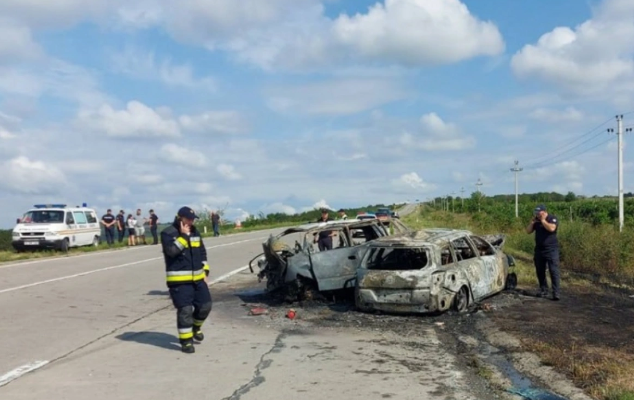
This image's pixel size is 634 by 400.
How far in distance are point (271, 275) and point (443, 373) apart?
6.18 metres

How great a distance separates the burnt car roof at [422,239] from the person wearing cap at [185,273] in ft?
13.0

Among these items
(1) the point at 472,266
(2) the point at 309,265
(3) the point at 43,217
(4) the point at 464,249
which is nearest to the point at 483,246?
(4) the point at 464,249

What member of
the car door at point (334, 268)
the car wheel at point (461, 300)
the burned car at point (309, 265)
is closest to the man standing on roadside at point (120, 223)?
the burned car at point (309, 265)

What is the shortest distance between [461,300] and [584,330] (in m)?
2.15

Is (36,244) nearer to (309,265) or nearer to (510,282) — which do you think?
(309,265)

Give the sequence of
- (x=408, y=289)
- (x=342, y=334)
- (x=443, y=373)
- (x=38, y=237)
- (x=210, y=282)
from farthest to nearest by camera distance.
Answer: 1. (x=38, y=237)
2. (x=210, y=282)
3. (x=408, y=289)
4. (x=342, y=334)
5. (x=443, y=373)

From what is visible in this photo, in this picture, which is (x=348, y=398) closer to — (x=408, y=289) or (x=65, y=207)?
(x=408, y=289)

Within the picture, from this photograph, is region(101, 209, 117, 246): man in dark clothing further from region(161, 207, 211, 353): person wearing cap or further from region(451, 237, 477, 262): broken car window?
region(161, 207, 211, 353): person wearing cap

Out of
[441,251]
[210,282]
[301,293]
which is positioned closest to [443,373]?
[441,251]

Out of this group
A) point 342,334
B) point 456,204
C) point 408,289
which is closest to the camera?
point 342,334

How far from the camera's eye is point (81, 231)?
29.2m

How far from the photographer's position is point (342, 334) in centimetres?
983

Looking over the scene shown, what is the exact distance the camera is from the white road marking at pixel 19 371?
7.08 metres

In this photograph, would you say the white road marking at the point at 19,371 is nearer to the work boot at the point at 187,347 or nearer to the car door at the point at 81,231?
the work boot at the point at 187,347
